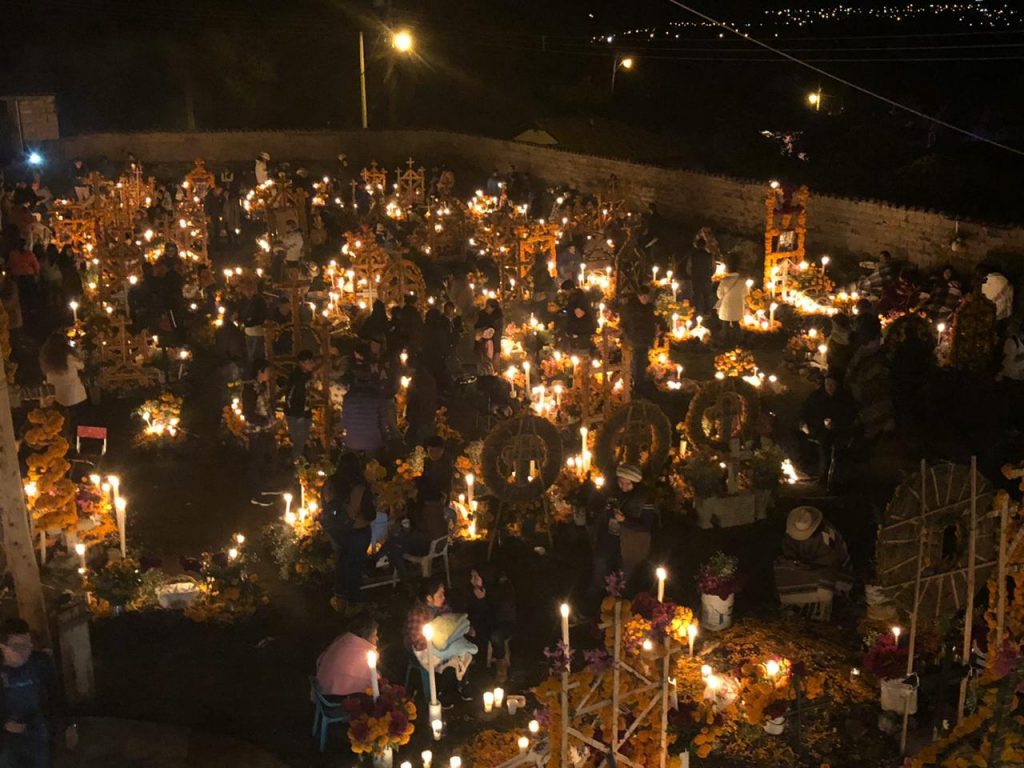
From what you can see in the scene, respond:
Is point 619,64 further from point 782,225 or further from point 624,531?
point 624,531

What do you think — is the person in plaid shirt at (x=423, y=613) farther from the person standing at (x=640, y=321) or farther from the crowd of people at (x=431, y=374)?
the person standing at (x=640, y=321)

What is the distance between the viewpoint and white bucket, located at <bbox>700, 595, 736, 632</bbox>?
9.68m

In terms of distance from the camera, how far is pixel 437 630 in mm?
8562

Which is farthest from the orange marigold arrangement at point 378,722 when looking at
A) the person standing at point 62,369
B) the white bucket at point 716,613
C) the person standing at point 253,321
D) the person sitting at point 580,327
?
the person standing at point 253,321

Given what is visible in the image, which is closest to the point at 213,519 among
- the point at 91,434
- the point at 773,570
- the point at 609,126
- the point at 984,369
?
the point at 91,434

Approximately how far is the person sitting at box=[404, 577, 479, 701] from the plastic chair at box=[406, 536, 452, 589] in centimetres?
157

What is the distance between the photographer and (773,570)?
10.4m

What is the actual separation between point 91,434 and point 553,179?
69.3 feet

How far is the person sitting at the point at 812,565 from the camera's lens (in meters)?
9.74

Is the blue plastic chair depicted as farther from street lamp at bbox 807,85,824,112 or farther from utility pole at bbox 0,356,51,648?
street lamp at bbox 807,85,824,112

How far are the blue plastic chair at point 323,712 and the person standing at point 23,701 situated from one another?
6.08 ft

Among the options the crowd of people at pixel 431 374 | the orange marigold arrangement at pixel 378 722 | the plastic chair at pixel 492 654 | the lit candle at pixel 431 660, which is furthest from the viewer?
the crowd of people at pixel 431 374

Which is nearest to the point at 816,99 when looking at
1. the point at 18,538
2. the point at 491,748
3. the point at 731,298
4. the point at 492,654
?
the point at 731,298

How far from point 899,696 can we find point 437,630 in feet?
11.5
